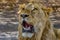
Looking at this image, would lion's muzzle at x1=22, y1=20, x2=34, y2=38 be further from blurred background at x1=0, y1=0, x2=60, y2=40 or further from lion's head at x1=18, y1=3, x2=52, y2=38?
blurred background at x1=0, y1=0, x2=60, y2=40

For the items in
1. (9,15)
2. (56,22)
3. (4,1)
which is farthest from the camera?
(4,1)

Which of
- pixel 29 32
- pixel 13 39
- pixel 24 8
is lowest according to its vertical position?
pixel 13 39

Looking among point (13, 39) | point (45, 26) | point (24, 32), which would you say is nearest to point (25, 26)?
point (24, 32)

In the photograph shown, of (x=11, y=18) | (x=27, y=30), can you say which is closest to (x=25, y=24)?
(x=27, y=30)

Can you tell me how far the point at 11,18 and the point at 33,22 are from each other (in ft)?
12.6

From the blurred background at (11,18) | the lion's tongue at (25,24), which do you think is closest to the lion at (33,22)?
the lion's tongue at (25,24)

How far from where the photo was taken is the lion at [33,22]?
2820 millimetres

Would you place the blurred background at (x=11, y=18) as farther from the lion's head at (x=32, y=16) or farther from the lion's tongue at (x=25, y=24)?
the lion's tongue at (x=25, y=24)

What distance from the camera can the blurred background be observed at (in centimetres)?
542

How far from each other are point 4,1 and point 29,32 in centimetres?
559

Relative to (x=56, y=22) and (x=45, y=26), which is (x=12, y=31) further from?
(x=45, y=26)

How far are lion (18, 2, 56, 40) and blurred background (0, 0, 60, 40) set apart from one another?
1.13 metres

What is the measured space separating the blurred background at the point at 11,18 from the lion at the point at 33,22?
1.13 m

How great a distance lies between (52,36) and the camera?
3180mm
